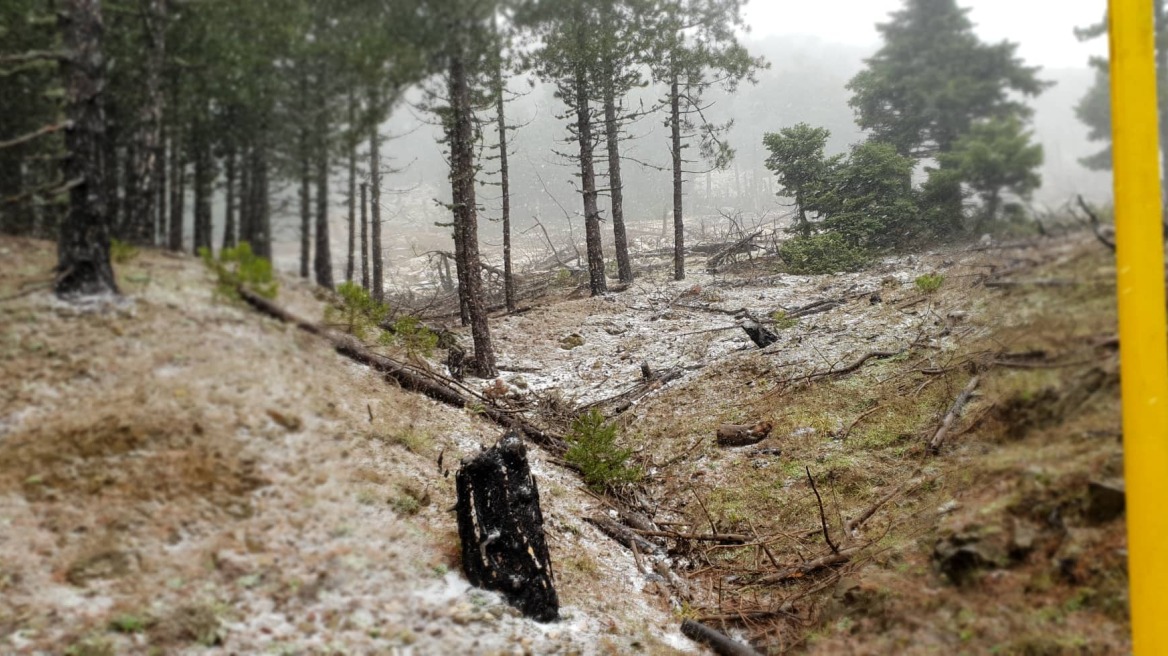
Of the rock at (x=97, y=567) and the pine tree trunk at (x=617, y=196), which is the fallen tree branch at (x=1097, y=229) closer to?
the rock at (x=97, y=567)

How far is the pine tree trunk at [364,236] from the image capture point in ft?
8.88

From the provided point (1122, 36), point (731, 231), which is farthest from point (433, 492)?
Answer: point (731, 231)

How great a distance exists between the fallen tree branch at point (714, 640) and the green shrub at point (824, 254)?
8.34 feet

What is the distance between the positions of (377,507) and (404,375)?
1085mm

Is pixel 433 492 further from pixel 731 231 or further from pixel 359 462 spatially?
pixel 731 231

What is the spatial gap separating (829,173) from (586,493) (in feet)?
11.0

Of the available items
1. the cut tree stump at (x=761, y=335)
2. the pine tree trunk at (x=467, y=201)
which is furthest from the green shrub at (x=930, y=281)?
the pine tree trunk at (x=467, y=201)

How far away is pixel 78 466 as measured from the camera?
7.10 ft

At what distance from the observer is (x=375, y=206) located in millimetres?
2832

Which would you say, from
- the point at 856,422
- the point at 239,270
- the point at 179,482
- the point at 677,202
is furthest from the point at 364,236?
the point at 677,202

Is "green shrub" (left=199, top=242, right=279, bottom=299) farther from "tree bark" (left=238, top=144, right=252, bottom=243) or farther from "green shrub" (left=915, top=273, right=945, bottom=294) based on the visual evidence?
"green shrub" (left=915, top=273, right=945, bottom=294)

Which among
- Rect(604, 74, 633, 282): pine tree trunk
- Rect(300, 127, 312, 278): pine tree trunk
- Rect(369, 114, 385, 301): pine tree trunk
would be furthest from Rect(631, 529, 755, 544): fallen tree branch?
Rect(604, 74, 633, 282): pine tree trunk

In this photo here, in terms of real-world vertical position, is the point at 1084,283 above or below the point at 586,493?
above

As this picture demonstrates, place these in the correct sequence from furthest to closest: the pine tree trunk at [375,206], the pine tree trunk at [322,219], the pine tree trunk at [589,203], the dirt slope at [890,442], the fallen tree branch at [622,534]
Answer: the pine tree trunk at [589,203] → the fallen tree branch at [622,534] → the pine tree trunk at [375,206] → the pine tree trunk at [322,219] → the dirt slope at [890,442]
